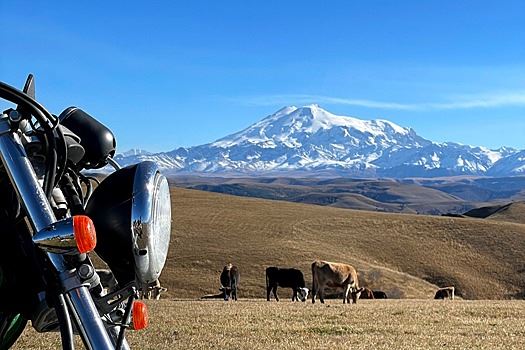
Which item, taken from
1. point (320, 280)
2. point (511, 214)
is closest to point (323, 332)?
point (320, 280)

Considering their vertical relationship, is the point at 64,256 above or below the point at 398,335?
above

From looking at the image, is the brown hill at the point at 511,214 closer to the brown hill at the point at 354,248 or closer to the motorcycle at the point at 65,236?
the brown hill at the point at 354,248

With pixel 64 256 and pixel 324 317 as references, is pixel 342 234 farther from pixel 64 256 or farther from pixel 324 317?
pixel 64 256

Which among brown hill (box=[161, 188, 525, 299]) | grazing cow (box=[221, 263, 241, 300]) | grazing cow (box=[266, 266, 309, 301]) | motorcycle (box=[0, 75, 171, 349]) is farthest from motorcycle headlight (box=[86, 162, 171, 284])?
brown hill (box=[161, 188, 525, 299])

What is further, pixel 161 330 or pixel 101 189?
pixel 161 330

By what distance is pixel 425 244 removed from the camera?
220 ft

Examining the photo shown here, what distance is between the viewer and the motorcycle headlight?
247 cm

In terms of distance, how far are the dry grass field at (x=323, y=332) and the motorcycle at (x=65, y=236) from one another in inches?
297

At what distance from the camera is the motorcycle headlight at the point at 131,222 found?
8.11 ft

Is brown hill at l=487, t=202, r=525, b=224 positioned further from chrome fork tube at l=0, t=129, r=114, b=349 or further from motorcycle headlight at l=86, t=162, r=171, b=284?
chrome fork tube at l=0, t=129, r=114, b=349

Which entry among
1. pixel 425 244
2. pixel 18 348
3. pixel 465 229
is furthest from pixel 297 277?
pixel 465 229

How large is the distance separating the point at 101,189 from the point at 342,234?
222 ft

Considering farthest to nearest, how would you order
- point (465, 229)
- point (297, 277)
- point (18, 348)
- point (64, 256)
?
1. point (465, 229)
2. point (297, 277)
3. point (18, 348)
4. point (64, 256)

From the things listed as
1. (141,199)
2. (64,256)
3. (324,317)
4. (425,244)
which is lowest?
(425,244)
